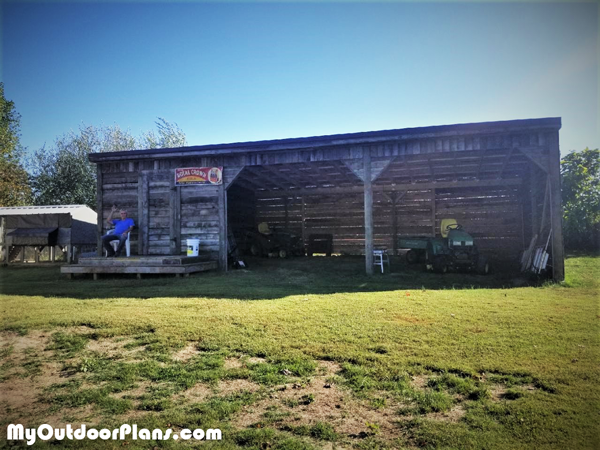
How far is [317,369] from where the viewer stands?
3930mm

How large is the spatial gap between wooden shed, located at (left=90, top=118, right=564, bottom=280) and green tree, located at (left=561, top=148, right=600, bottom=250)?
11.3 ft

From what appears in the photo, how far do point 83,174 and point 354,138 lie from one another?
29959 mm

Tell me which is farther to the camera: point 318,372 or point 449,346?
point 449,346

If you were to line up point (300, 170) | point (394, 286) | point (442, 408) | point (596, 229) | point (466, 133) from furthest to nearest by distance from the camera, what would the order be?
point (596, 229) → point (300, 170) → point (466, 133) → point (394, 286) → point (442, 408)

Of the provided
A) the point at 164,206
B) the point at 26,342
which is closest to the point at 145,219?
the point at 164,206

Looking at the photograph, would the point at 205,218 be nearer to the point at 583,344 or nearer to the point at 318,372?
the point at 318,372

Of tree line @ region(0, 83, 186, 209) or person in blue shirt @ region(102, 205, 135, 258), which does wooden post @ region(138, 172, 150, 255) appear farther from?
tree line @ region(0, 83, 186, 209)

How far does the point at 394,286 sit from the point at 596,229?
46.3 ft

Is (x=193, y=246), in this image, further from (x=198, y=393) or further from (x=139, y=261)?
(x=198, y=393)

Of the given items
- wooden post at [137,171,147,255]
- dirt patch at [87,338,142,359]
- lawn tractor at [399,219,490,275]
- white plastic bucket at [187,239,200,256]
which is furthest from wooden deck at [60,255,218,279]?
lawn tractor at [399,219,490,275]

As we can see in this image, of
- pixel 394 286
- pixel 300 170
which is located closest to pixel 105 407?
pixel 394 286

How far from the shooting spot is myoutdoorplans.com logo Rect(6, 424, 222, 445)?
272 cm

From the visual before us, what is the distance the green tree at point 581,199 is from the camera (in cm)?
1786

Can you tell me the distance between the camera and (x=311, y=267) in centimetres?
1357
